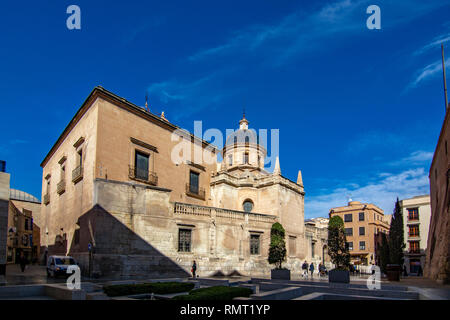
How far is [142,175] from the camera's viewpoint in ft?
88.2

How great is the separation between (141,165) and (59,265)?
9.40 meters

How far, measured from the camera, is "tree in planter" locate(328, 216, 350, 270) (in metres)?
19.8

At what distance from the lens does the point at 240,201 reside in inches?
1355

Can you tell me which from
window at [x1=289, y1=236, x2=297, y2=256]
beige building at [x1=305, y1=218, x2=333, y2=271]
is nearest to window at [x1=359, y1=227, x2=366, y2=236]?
beige building at [x1=305, y1=218, x2=333, y2=271]

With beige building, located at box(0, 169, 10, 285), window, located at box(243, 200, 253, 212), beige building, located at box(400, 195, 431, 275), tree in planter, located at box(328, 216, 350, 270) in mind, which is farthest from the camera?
beige building, located at box(400, 195, 431, 275)

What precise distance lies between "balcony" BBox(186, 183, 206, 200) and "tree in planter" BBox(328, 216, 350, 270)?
13.8 meters

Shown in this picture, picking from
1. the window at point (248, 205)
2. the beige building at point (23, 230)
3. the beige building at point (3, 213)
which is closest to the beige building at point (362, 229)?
the window at point (248, 205)

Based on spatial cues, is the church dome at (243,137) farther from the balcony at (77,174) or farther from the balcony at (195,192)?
the balcony at (77,174)

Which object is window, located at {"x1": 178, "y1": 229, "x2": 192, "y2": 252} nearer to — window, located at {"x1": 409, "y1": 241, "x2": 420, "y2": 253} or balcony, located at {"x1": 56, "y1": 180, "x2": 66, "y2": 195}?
balcony, located at {"x1": 56, "y1": 180, "x2": 66, "y2": 195}

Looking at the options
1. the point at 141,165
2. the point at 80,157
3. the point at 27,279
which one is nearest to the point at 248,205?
the point at 141,165

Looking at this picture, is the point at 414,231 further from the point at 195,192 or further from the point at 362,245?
the point at 195,192

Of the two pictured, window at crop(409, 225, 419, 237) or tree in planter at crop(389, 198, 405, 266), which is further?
window at crop(409, 225, 419, 237)
